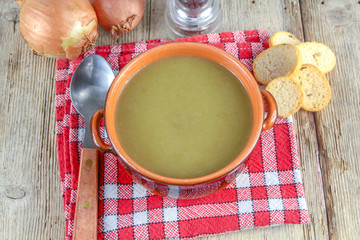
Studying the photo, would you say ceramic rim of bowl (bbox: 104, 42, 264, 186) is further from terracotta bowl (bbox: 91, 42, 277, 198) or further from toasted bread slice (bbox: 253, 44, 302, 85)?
toasted bread slice (bbox: 253, 44, 302, 85)

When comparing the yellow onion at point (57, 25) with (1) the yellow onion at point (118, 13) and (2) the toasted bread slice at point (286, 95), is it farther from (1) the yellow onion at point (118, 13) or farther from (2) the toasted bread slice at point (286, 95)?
(2) the toasted bread slice at point (286, 95)

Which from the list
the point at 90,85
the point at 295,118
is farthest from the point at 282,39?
the point at 90,85

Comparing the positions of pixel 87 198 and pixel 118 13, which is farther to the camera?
pixel 118 13

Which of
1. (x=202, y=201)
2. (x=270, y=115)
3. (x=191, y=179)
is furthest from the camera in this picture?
(x=202, y=201)

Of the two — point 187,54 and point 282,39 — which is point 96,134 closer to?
point 187,54

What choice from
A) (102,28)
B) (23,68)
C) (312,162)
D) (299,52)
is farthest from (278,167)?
(23,68)

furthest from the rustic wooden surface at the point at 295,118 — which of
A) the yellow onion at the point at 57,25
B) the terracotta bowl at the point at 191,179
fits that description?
the terracotta bowl at the point at 191,179
